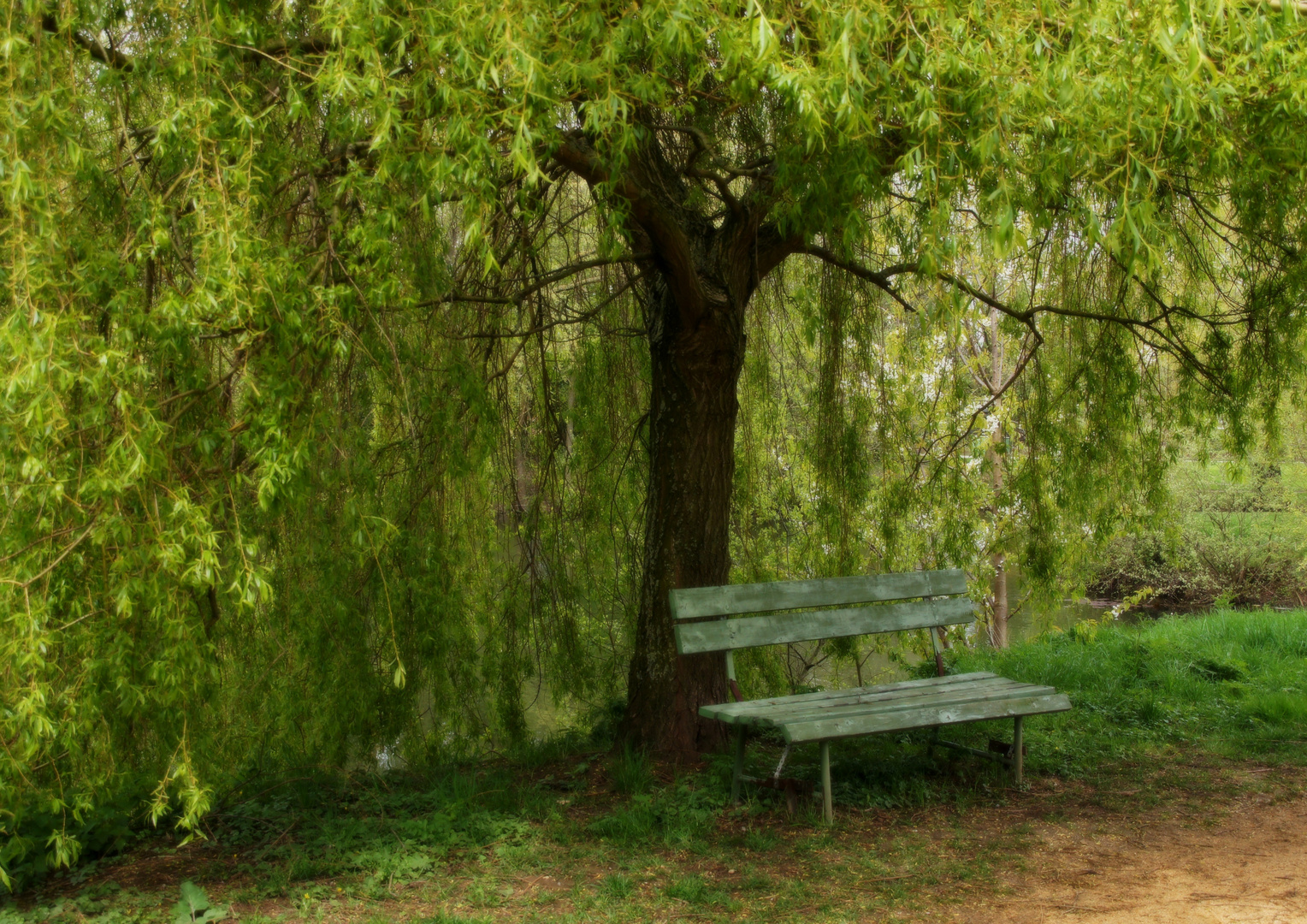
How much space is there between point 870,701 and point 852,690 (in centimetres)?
28

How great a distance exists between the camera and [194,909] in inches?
138

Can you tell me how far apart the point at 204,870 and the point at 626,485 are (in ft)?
10.2

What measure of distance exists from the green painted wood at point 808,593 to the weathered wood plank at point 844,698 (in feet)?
1.32

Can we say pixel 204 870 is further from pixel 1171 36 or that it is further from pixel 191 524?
pixel 1171 36

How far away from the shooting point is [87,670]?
2.89 metres

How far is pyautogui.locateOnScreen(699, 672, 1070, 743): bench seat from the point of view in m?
4.05

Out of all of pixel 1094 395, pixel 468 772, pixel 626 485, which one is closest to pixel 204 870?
pixel 468 772

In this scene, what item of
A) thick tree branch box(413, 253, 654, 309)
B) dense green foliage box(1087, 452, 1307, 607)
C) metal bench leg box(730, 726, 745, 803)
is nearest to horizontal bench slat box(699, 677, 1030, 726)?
metal bench leg box(730, 726, 745, 803)

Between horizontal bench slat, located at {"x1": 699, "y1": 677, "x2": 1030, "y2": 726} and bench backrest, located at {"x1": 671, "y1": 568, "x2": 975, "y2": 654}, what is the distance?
0.30 m

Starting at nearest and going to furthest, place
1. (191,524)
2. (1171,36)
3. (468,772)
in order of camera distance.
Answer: (191,524), (1171,36), (468,772)

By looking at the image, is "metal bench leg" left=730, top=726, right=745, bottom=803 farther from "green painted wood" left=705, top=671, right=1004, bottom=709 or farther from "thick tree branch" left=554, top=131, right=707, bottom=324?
"thick tree branch" left=554, top=131, right=707, bottom=324

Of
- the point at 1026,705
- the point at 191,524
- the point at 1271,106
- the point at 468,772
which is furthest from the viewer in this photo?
the point at 468,772

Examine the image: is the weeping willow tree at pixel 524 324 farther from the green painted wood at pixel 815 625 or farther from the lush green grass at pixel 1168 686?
the lush green grass at pixel 1168 686

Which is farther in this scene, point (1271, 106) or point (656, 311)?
point (656, 311)
